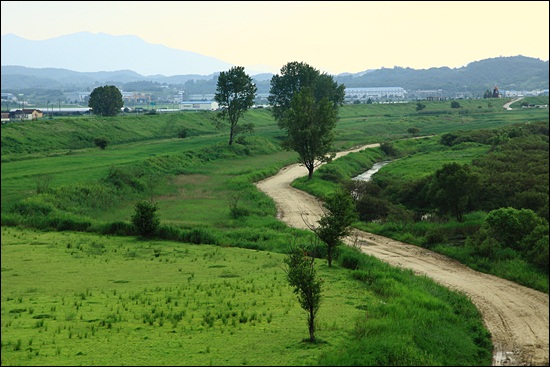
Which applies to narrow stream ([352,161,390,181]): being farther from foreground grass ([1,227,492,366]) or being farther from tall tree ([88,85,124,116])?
tall tree ([88,85,124,116])

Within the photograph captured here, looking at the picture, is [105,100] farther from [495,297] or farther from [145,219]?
[495,297]

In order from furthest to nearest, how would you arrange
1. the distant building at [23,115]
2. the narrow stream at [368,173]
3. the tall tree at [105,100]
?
1. the tall tree at [105,100]
2. the distant building at [23,115]
3. the narrow stream at [368,173]

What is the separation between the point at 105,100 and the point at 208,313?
333ft

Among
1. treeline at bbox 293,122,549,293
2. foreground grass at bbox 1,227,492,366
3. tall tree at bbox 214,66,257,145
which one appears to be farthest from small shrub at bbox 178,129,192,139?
foreground grass at bbox 1,227,492,366

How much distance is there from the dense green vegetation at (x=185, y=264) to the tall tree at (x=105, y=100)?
2993 cm

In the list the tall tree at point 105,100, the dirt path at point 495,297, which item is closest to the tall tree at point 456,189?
the dirt path at point 495,297

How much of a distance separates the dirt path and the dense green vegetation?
100 centimetres

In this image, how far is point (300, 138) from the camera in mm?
71438

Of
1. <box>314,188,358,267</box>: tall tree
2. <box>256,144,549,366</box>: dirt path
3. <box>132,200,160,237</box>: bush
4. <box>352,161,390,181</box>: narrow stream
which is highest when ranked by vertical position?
<box>314,188,358,267</box>: tall tree

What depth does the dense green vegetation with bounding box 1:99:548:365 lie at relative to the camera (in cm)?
2078

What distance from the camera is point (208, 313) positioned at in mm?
23938

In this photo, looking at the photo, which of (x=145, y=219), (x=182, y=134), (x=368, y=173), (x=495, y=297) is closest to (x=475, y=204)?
(x=495, y=297)

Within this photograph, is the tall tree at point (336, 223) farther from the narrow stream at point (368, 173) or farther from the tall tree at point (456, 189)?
the narrow stream at point (368, 173)

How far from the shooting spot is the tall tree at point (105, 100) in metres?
116
